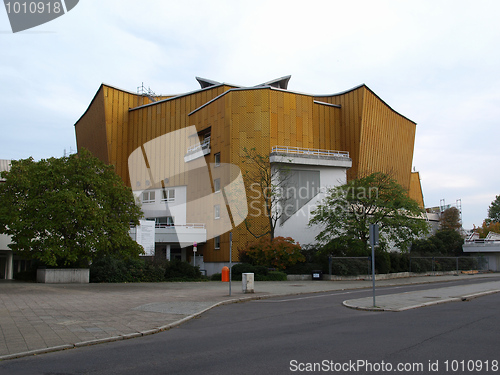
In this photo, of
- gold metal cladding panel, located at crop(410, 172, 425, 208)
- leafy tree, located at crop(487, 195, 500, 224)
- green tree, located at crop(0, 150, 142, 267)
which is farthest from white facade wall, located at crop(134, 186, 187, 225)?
leafy tree, located at crop(487, 195, 500, 224)

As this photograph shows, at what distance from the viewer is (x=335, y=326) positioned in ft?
35.1

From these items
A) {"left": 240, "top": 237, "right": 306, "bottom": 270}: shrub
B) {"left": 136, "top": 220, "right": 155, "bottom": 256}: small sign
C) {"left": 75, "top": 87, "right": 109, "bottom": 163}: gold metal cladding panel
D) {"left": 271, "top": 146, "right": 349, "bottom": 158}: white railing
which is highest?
{"left": 75, "top": 87, "right": 109, "bottom": 163}: gold metal cladding panel

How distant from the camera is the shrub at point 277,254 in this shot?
112 ft

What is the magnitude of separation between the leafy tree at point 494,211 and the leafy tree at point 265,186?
8631cm

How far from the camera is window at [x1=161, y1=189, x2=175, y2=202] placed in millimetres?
52156

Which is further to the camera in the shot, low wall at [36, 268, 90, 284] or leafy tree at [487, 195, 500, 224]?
leafy tree at [487, 195, 500, 224]

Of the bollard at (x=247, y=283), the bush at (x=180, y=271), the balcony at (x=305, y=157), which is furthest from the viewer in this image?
the balcony at (x=305, y=157)

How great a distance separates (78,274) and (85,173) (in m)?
5.66

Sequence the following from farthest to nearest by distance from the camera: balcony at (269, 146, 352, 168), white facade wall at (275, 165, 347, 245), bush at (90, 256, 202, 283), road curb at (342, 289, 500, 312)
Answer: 1. white facade wall at (275, 165, 347, 245)
2. balcony at (269, 146, 352, 168)
3. bush at (90, 256, 202, 283)
4. road curb at (342, 289, 500, 312)

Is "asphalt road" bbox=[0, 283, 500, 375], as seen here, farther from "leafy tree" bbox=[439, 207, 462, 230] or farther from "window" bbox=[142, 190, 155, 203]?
"leafy tree" bbox=[439, 207, 462, 230]

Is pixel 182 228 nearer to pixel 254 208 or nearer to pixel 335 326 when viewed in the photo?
pixel 254 208

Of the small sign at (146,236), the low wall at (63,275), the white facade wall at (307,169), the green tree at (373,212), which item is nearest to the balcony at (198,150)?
the white facade wall at (307,169)

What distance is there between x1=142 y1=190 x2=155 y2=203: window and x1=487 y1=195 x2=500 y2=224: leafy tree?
8642 cm

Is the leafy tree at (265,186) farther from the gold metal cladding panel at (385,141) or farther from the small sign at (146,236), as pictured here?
the gold metal cladding panel at (385,141)
